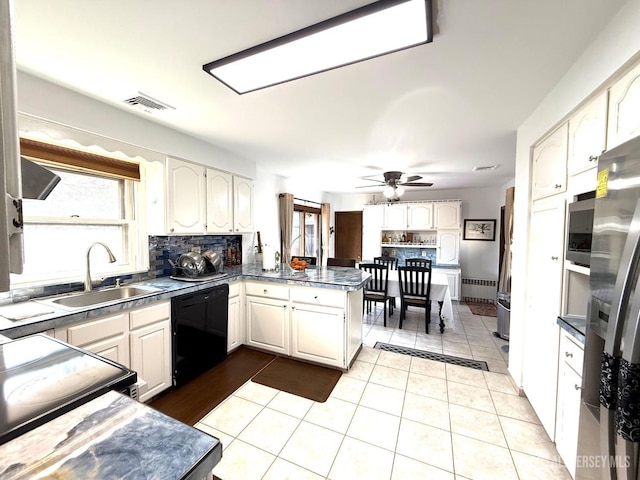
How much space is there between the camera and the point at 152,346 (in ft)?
6.91

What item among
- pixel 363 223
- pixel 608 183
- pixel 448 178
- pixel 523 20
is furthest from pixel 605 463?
pixel 363 223

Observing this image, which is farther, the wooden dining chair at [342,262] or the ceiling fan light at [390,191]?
the wooden dining chair at [342,262]

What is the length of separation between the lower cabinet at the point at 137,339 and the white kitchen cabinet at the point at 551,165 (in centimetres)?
303

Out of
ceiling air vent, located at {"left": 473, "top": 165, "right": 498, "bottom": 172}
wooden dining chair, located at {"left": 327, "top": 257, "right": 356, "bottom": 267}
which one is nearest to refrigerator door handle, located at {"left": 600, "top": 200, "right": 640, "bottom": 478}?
wooden dining chair, located at {"left": 327, "top": 257, "right": 356, "bottom": 267}

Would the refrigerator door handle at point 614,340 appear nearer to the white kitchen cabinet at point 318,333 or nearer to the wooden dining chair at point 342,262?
the white kitchen cabinet at point 318,333

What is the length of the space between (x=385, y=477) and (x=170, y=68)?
272 cm

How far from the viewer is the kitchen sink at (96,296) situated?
1.95m

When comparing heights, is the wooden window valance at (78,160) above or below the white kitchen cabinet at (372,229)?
above

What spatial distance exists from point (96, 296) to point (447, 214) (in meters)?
5.62

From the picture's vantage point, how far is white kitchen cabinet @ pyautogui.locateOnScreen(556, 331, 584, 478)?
1317mm

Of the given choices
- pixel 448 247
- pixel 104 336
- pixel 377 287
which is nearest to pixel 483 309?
pixel 448 247

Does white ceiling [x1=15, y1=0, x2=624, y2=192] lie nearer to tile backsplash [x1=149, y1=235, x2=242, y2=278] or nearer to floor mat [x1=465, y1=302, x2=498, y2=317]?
tile backsplash [x1=149, y1=235, x2=242, y2=278]

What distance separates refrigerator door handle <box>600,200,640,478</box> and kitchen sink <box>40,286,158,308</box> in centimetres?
256

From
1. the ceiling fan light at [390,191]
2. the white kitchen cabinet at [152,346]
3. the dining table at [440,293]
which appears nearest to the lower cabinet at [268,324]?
the white kitchen cabinet at [152,346]
